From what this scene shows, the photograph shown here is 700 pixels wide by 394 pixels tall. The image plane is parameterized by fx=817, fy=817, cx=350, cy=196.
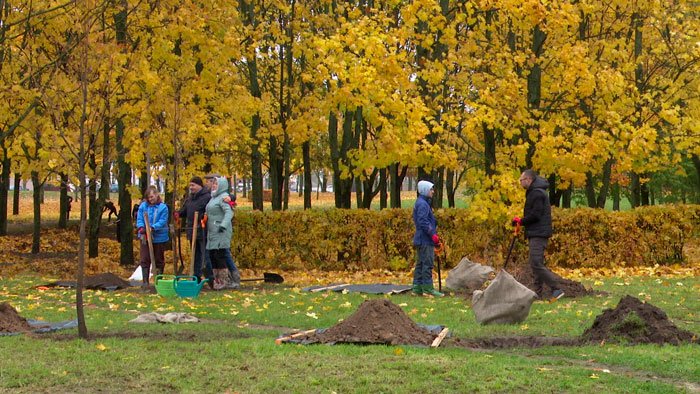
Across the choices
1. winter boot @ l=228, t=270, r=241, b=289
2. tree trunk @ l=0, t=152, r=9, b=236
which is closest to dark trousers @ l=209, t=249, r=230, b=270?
winter boot @ l=228, t=270, r=241, b=289

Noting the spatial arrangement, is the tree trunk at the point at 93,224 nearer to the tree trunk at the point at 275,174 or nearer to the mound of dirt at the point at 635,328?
the tree trunk at the point at 275,174

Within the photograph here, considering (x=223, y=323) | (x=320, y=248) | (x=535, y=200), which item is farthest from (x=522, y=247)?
(x=223, y=323)

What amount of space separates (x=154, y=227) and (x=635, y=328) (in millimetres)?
8642

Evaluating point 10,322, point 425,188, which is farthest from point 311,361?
point 425,188

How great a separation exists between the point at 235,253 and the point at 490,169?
622cm

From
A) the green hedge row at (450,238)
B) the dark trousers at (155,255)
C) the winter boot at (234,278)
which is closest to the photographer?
the dark trousers at (155,255)

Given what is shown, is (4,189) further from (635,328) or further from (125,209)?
(635,328)

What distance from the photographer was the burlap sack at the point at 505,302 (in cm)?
924

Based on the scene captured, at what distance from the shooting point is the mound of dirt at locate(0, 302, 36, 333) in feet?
28.6

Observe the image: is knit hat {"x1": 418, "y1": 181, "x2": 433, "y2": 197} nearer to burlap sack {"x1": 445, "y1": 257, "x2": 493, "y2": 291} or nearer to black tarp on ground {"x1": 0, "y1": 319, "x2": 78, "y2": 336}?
burlap sack {"x1": 445, "y1": 257, "x2": 493, "y2": 291}

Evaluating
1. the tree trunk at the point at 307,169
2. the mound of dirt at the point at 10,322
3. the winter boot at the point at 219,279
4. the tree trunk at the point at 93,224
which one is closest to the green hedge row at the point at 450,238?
the tree trunk at the point at 93,224

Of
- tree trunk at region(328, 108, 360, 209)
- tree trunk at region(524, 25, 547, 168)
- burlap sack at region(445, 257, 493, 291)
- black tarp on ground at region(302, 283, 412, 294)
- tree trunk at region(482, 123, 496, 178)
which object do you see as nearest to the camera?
burlap sack at region(445, 257, 493, 291)

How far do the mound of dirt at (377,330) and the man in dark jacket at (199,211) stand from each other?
6.53 meters

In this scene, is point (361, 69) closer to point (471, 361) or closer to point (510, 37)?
point (510, 37)
